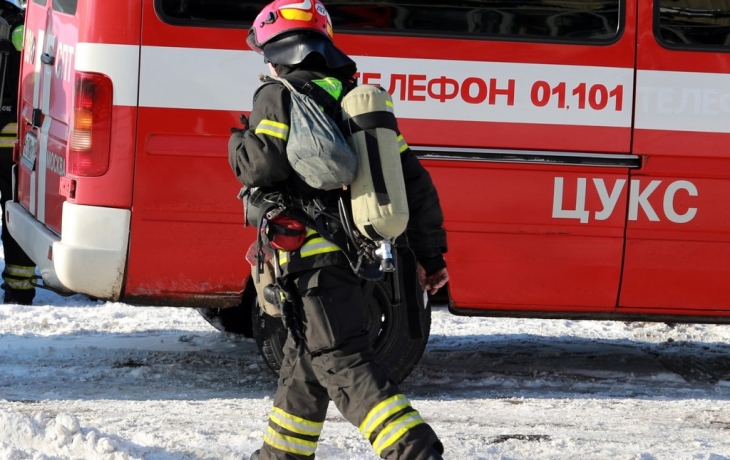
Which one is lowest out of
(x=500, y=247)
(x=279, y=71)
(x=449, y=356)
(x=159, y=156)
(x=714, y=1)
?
(x=449, y=356)

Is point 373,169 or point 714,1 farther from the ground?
point 714,1

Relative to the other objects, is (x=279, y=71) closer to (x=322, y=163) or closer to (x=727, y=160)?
(x=322, y=163)

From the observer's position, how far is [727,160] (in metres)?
5.11

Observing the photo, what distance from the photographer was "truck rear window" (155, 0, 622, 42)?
16.0ft

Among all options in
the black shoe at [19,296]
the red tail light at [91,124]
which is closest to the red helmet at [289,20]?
the red tail light at [91,124]

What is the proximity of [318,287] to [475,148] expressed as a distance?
169 cm

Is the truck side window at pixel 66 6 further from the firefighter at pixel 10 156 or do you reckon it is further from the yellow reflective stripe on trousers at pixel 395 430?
the yellow reflective stripe on trousers at pixel 395 430

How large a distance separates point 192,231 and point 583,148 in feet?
5.90

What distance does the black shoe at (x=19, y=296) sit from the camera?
25.0ft

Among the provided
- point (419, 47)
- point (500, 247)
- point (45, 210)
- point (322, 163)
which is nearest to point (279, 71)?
point (322, 163)

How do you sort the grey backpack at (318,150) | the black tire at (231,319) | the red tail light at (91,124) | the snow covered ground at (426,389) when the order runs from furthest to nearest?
the black tire at (231,319) → the red tail light at (91,124) → the snow covered ground at (426,389) → the grey backpack at (318,150)

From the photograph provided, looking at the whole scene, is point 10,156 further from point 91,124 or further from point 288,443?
point 288,443

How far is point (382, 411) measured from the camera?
3406 millimetres

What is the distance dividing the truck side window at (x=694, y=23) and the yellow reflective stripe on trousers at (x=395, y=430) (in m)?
2.47
